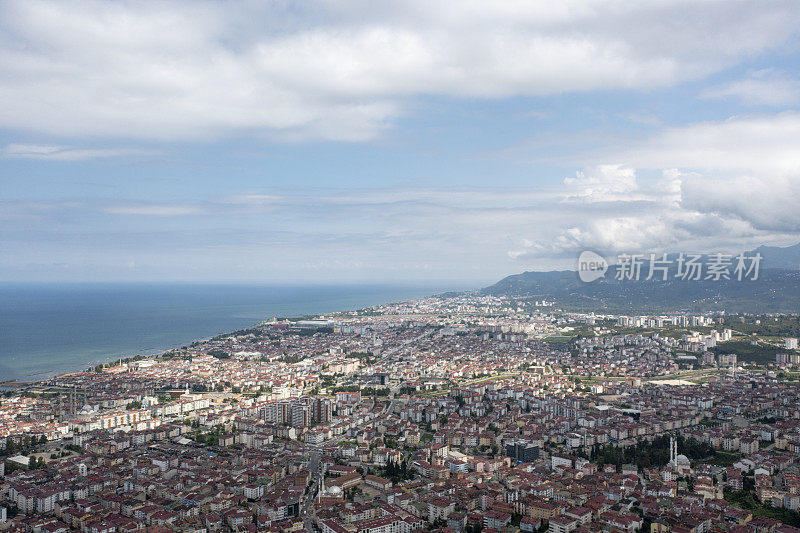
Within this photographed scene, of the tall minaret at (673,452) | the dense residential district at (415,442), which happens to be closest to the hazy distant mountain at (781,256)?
the dense residential district at (415,442)

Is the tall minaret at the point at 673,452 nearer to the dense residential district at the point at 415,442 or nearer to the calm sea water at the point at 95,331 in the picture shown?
the dense residential district at the point at 415,442

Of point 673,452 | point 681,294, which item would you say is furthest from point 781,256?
point 673,452

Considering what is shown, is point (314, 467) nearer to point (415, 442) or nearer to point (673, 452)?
point (415, 442)

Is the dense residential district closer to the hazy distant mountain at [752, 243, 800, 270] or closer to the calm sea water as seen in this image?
the calm sea water

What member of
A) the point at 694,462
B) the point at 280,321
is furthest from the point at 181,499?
the point at 280,321

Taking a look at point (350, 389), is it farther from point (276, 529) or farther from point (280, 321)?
point (280, 321)
